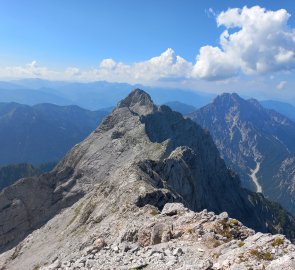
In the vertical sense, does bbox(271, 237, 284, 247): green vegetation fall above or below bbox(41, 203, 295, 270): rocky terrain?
above

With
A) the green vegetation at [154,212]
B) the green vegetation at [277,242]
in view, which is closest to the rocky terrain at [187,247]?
the green vegetation at [277,242]

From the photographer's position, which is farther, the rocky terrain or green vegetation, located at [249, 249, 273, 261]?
the rocky terrain

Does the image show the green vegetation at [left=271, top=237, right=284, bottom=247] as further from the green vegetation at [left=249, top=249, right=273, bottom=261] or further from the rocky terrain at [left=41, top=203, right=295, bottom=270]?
the green vegetation at [left=249, top=249, right=273, bottom=261]

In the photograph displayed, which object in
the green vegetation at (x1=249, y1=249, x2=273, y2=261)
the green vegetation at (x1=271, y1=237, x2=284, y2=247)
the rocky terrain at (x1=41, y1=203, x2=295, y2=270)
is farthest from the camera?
the green vegetation at (x1=271, y1=237, x2=284, y2=247)

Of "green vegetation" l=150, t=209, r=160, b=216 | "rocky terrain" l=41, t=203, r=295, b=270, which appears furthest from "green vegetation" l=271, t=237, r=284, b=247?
"green vegetation" l=150, t=209, r=160, b=216

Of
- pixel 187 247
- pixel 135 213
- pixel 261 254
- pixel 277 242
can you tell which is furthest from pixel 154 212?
pixel 261 254

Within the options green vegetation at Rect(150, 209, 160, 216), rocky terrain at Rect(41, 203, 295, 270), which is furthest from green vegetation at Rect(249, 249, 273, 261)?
green vegetation at Rect(150, 209, 160, 216)

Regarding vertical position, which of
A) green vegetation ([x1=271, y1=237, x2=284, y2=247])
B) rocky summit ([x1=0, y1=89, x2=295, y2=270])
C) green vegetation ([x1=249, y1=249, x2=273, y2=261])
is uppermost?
green vegetation ([x1=271, y1=237, x2=284, y2=247])

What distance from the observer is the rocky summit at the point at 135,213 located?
97.2ft

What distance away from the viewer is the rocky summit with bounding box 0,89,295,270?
2964cm

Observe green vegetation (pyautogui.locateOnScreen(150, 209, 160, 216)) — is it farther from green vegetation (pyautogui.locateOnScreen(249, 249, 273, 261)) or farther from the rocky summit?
green vegetation (pyautogui.locateOnScreen(249, 249, 273, 261))

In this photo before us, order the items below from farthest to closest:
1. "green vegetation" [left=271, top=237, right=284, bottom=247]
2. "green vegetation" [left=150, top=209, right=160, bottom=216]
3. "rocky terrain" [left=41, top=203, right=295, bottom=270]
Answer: "green vegetation" [left=150, top=209, right=160, bottom=216] → "green vegetation" [left=271, top=237, right=284, bottom=247] → "rocky terrain" [left=41, top=203, right=295, bottom=270]

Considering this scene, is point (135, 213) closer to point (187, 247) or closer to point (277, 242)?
point (187, 247)

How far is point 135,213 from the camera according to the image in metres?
53.5
